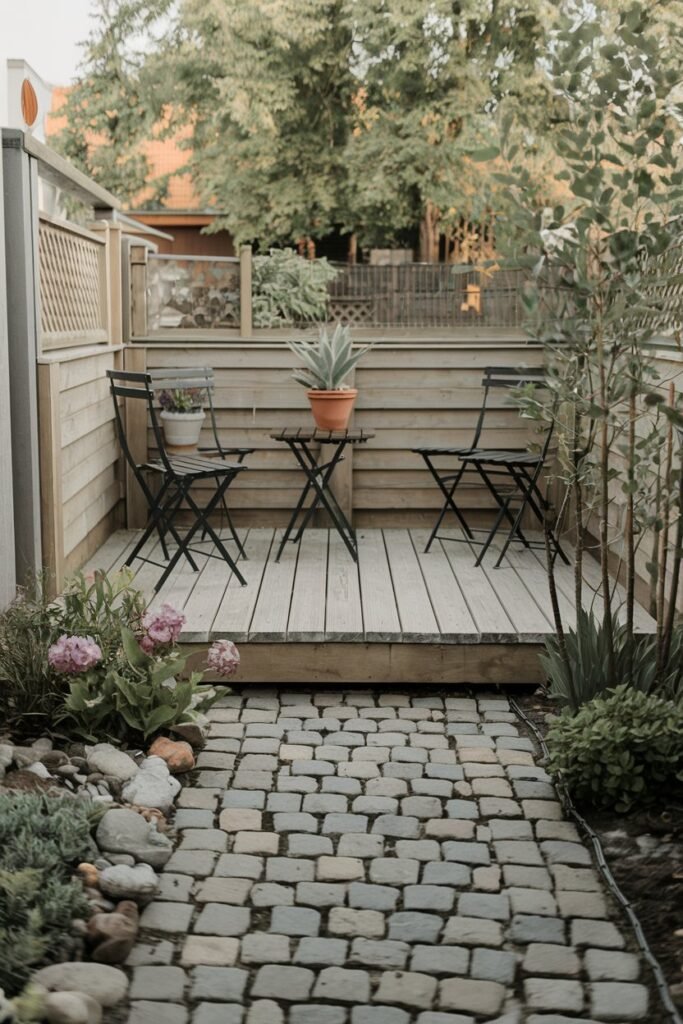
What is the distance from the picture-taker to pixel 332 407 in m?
5.86

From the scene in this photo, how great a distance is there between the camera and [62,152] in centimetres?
1842

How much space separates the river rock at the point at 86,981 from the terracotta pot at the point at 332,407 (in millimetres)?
3772

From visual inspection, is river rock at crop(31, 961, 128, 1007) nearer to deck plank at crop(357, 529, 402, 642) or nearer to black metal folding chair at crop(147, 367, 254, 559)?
deck plank at crop(357, 529, 402, 642)

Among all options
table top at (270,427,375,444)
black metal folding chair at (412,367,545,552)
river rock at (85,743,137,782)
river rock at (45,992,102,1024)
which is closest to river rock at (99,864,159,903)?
river rock at (45,992,102,1024)

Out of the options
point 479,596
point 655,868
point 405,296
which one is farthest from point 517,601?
point 405,296

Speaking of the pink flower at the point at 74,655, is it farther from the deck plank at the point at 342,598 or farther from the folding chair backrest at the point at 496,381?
A: the folding chair backrest at the point at 496,381

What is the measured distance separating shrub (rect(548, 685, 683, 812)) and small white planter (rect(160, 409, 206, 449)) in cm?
327

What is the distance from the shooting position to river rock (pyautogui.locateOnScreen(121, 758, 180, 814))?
3.25 metres

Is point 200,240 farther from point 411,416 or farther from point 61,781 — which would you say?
point 61,781

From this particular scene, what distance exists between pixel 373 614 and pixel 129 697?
1.27 m

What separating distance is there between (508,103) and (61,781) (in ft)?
45.7

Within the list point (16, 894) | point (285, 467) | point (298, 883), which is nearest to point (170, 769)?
point (298, 883)

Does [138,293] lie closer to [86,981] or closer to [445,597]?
[445,597]

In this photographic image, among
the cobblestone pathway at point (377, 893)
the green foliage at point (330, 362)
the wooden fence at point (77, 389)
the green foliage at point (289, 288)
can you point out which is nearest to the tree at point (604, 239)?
the cobblestone pathway at point (377, 893)
